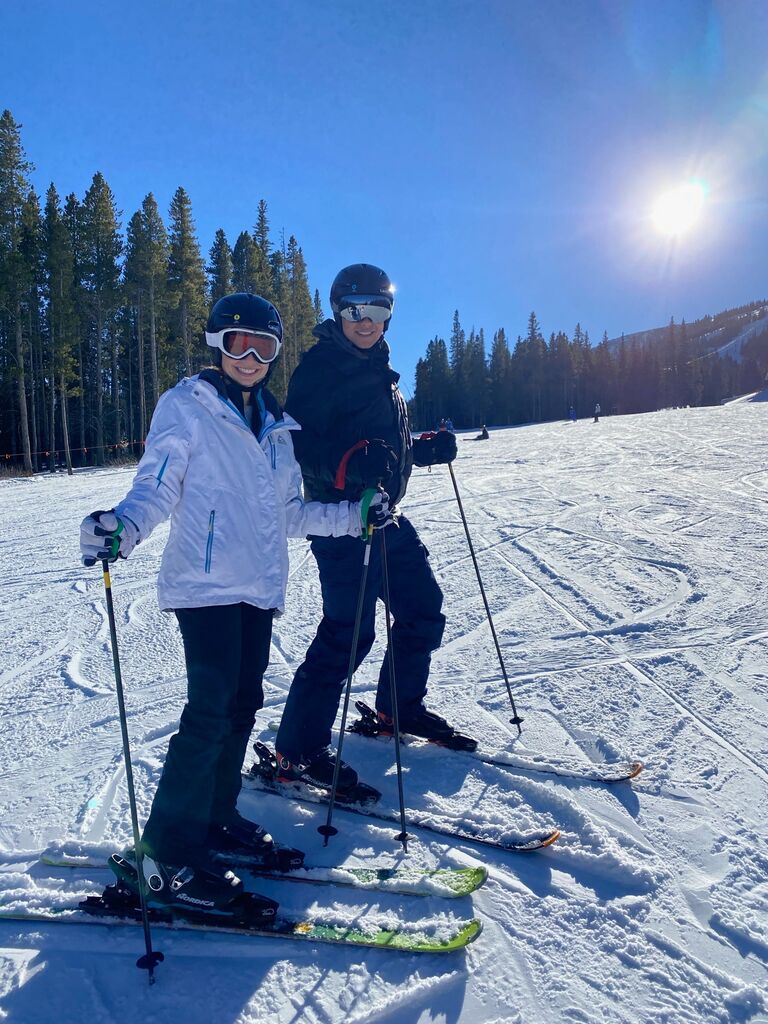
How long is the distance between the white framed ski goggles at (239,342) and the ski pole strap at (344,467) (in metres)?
0.61

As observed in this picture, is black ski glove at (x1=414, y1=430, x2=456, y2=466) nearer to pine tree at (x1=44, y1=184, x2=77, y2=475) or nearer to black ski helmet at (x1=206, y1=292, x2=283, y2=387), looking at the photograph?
black ski helmet at (x1=206, y1=292, x2=283, y2=387)

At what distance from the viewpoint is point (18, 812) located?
9.32 ft

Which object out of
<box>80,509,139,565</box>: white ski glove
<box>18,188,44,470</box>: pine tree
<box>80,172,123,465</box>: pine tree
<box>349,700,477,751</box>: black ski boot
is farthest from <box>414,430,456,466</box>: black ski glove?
<box>80,172,123,465</box>: pine tree

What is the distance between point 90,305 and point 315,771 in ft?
115

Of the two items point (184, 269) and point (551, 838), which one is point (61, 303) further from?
point (551, 838)

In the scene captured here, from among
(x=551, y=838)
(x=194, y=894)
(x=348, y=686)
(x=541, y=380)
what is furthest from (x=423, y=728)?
(x=541, y=380)

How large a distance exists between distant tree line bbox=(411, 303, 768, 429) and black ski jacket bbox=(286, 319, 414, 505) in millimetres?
73653

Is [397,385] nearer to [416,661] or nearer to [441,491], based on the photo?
[416,661]

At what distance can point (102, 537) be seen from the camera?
195 cm

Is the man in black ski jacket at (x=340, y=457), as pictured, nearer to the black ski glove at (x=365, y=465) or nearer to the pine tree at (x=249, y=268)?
the black ski glove at (x=365, y=465)

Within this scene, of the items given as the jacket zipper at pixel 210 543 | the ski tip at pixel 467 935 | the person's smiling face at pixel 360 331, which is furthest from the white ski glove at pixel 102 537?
the ski tip at pixel 467 935

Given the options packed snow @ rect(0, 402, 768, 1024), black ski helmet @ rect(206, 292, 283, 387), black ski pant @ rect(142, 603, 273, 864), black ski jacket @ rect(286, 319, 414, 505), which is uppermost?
black ski helmet @ rect(206, 292, 283, 387)

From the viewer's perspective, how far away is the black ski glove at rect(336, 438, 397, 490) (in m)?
2.80

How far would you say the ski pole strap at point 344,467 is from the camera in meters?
2.84
